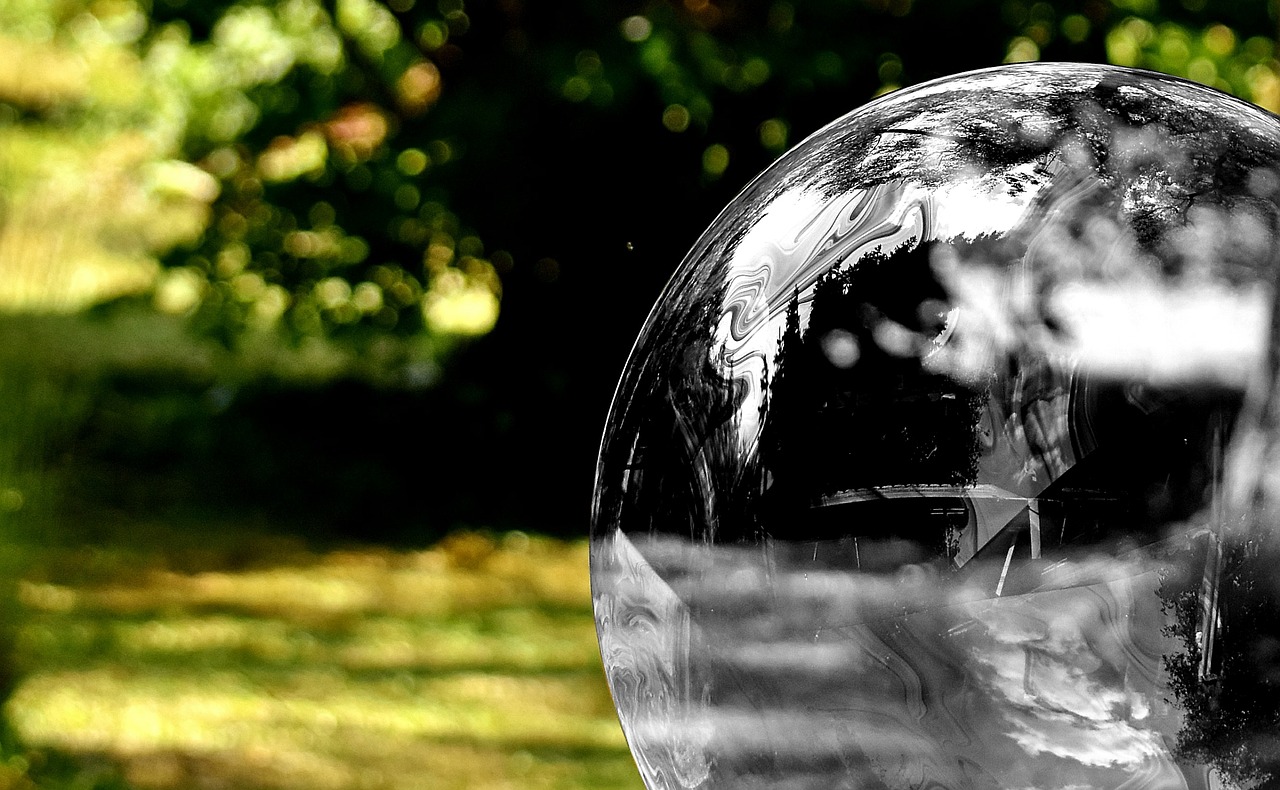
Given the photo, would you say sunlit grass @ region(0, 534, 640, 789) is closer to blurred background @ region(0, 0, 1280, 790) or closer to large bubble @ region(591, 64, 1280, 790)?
blurred background @ region(0, 0, 1280, 790)

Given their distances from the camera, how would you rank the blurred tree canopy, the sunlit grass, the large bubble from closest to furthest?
the large bubble → the sunlit grass → the blurred tree canopy

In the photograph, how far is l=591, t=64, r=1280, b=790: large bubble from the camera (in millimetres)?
1370

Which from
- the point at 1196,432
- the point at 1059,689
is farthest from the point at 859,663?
the point at 1196,432

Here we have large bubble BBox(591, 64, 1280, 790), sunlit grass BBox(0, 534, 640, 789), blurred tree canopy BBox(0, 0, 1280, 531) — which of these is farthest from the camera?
blurred tree canopy BBox(0, 0, 1280, 531)

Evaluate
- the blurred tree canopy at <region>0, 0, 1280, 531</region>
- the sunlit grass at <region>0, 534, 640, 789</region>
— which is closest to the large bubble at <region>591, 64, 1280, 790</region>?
the sunlit grass at <region>0, 534, 640, 789</region>

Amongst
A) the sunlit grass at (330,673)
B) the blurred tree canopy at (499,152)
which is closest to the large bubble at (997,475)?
the sunlit grass at (330,673)

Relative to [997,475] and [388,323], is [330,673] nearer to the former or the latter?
[388,323]

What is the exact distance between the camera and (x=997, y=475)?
1.39 m

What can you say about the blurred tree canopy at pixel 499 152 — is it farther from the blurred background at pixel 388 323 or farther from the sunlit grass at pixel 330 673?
the sunlit grass at pixel 330 673

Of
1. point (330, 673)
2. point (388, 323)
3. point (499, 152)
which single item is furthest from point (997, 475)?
point (388, 323)

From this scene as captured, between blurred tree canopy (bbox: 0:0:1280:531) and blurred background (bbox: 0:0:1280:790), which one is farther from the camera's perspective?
blurred tree canopy (bbox: 0:0:1280:531)

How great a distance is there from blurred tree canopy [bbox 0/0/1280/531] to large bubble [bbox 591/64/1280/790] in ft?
13.0

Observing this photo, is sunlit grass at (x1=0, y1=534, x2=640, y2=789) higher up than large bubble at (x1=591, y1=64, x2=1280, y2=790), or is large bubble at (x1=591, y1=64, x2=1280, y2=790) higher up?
large bubble at (x1=591, y1=64, x2=1280, y2=790)

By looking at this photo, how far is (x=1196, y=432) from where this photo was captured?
1.36 m
